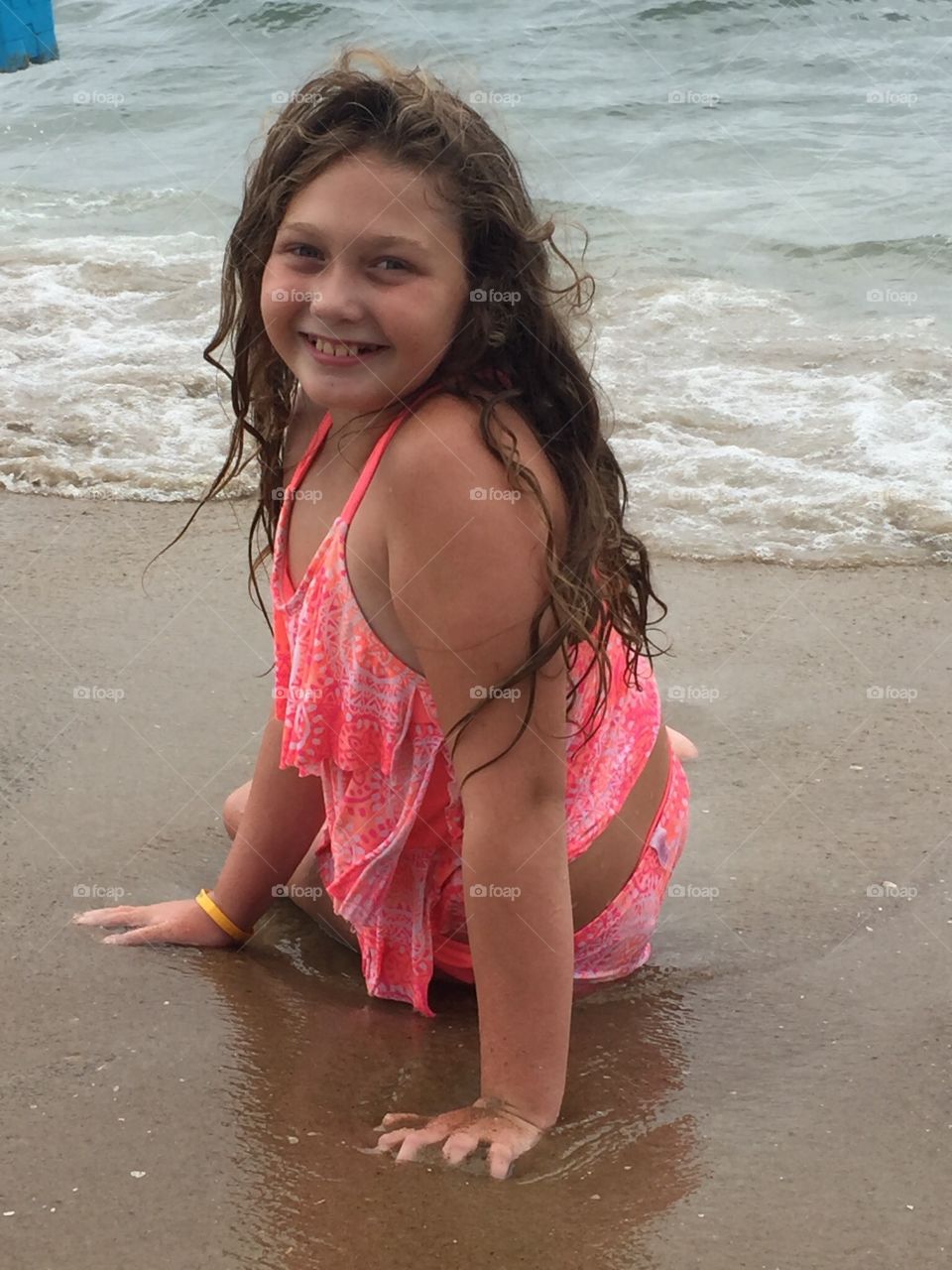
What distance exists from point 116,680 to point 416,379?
1.45m

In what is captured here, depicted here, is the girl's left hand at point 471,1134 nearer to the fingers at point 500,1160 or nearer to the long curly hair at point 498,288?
the fingers at point 500,1160

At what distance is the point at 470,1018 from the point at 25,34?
5.82 metres

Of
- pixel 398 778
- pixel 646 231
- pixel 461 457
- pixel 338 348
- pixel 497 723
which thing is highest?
pixel 338 348

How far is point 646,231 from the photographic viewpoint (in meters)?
7.71

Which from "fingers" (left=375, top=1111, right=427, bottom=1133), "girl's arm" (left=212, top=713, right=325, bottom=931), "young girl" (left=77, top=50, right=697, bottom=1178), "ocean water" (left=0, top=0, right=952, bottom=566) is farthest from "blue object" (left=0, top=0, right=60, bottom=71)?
"fingers" (left=375, top=1111, right=427, bottom=1133)

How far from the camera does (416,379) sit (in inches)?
78.2

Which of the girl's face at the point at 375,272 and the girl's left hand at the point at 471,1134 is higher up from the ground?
the girl's face at the point at 375,272

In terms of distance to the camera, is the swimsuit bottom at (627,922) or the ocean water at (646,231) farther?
the ocean water at (646,231)

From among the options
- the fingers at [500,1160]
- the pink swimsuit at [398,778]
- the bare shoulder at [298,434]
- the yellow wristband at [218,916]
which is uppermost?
the bare shoulder at [298,434]

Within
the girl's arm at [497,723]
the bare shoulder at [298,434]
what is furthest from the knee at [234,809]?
the girl's arm at [497,723]

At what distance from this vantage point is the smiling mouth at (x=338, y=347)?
6.49ft

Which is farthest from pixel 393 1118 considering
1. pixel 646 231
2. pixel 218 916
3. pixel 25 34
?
pixel 646 231

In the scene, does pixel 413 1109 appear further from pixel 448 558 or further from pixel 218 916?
pixel 448 558

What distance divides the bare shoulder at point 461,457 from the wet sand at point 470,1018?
0.77 m
